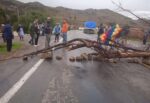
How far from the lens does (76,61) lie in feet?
47.6

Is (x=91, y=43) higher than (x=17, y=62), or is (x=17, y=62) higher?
(x=91, y=43)

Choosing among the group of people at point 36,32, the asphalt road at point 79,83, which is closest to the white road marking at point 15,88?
the asphalt road at point 79,83

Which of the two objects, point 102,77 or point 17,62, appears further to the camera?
point 17,62

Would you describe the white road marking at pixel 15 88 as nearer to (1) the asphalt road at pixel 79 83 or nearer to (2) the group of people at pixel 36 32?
(1) the asphalt road at pixel 79 83

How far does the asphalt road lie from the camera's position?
290 inches

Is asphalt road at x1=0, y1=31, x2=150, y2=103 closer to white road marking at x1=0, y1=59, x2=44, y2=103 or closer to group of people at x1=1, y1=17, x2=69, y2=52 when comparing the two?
white road marking at x1=0, y1=59, x2=44, y2=103

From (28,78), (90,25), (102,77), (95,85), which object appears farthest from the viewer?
(90,25)

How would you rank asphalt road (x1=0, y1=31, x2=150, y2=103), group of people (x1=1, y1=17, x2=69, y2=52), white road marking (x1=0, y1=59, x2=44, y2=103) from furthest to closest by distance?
1. group of people (x1=1, y1=17, x2=69, y2=52)
2. asphalt road (x1=0, y1=31, x2=150, y2=103)
3. white road marking (x1=0, y1=59, x2=44, y2=103)

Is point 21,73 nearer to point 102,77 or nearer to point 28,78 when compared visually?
point 28,78

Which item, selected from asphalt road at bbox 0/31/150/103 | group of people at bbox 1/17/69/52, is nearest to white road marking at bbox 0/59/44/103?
asphalt road at bbox 0/31/150/103

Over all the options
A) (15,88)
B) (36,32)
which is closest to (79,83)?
(15,88)

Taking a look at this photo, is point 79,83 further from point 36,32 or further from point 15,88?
point 36,32

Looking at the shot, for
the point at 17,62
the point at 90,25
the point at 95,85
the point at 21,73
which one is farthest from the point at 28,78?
the point at 90,25

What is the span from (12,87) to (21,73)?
2.44m
